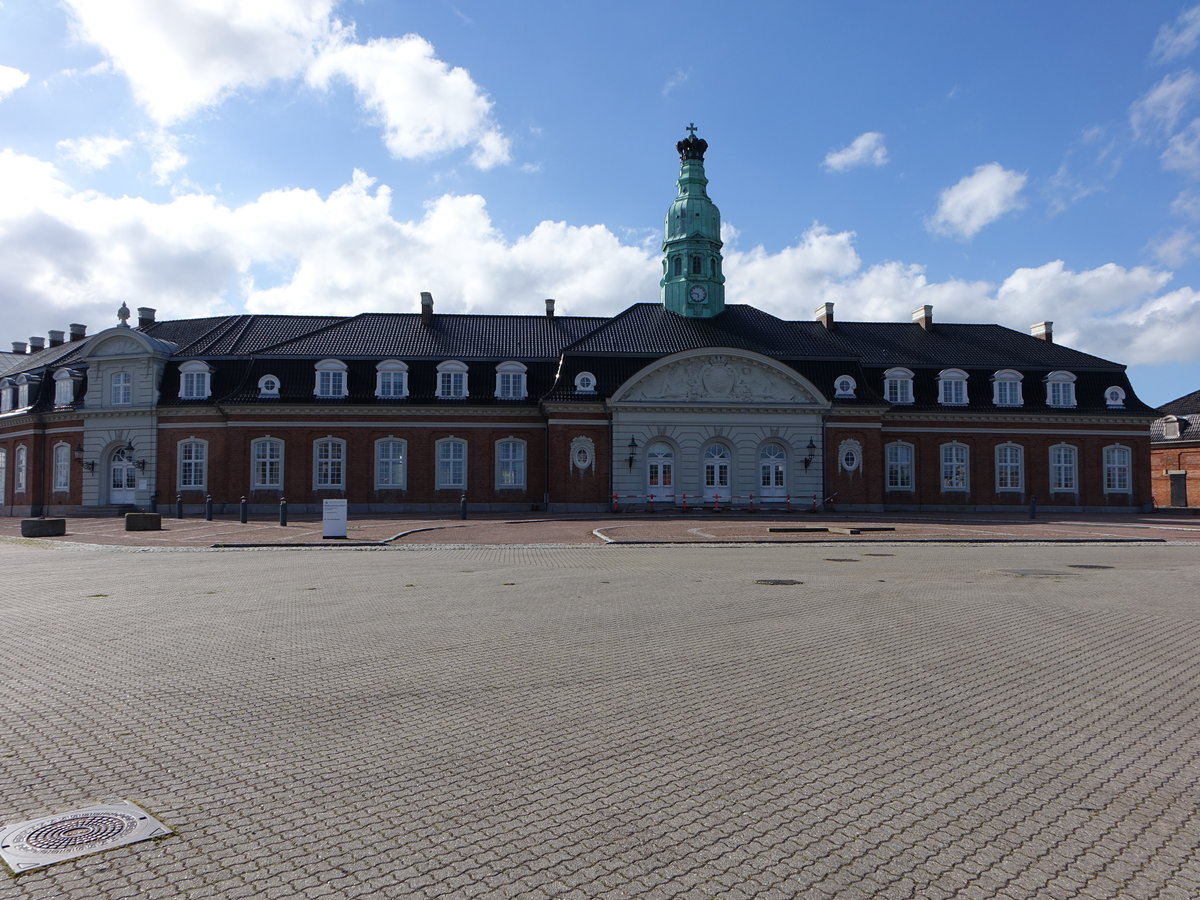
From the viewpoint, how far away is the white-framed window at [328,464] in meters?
40.5

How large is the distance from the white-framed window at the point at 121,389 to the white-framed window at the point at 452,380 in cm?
1481

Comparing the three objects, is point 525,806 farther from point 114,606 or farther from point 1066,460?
point 1066,460

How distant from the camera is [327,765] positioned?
5.23 meters

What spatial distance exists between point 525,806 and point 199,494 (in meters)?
40.4

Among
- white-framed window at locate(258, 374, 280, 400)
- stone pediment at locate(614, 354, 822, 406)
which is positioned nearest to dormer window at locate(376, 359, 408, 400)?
white-framed window at locate(258, 374, 280, 400)

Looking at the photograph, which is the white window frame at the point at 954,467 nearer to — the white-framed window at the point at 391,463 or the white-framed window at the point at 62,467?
the white-framed window at the point at 391,463

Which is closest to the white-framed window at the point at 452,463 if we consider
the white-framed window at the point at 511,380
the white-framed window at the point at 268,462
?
the white-framed window at the point at 511,380

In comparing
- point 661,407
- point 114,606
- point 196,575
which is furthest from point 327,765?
point 661,407

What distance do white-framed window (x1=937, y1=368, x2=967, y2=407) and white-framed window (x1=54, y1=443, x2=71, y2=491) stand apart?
42.9 meters

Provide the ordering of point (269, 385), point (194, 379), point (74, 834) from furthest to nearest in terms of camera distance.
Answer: point (194, 379) < point (269, 385) < point (74, 834)

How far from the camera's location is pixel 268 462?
4044cm

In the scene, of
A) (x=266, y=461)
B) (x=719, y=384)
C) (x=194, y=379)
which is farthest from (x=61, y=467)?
(x=719, y=384)

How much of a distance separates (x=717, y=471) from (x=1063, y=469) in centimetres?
1824

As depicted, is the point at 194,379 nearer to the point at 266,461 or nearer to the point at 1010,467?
the point at 266,461
